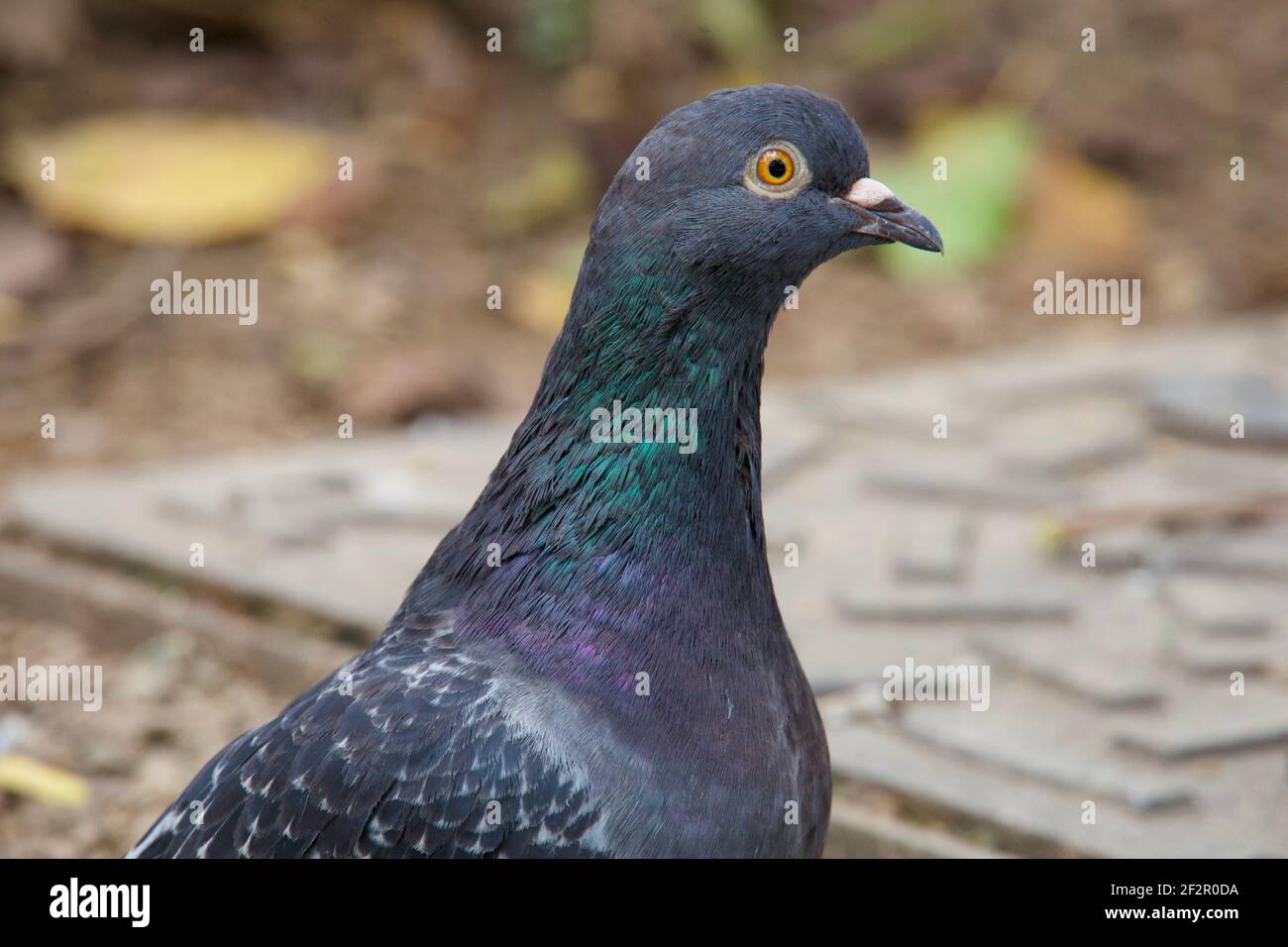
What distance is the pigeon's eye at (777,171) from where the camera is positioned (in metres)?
3.02

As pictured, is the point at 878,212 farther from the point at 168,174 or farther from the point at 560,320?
the point at 168,174

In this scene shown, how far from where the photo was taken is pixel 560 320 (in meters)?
8.17

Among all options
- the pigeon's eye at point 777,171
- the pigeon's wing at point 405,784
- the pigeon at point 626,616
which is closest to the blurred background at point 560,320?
the pigeon at point 626,616

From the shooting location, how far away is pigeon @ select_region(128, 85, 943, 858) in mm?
2797

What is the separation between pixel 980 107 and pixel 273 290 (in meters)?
4.32

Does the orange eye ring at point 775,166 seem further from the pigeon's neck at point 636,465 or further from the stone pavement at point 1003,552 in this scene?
the stone pavement at point 1003,552

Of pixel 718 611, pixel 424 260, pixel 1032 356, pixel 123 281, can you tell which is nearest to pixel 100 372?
pixel 123 281

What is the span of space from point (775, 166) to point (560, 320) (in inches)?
204

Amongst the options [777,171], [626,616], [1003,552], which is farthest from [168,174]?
[626,616]

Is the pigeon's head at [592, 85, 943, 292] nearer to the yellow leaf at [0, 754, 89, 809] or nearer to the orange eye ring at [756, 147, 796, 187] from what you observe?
the orange eye ring at [756, 147, 796, 187]

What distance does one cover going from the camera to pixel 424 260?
8.62m

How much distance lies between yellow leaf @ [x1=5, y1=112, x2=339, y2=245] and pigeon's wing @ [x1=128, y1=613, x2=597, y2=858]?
223 inches

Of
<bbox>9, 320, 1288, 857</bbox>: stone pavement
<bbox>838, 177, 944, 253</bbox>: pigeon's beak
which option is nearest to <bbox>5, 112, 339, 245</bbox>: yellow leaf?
<bbox>9, 320, 1288, 857</bbox>: stone pavement
